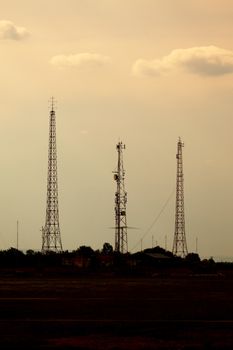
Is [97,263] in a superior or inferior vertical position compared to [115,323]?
superior

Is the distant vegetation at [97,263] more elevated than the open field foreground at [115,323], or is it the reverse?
the distant vegetation at [97,263]

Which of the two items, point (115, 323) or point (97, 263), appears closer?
point (115, 323)

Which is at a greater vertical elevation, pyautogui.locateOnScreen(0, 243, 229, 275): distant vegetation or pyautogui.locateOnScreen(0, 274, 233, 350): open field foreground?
pyautogui.locateOnScreen(0, 243, 229, 275): distant vegetation

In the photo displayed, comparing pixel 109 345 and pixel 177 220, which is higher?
pixel 177 220

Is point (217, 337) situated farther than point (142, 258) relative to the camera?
No

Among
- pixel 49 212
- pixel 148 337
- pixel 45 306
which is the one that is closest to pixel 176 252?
pixel 49 212

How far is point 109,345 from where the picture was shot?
24.7 m

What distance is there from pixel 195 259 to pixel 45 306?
132m

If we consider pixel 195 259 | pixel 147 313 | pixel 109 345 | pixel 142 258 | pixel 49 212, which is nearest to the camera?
pixel 109 345

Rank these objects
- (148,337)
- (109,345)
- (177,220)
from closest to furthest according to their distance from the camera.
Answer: (109,345)
(148,337)
(177,220)

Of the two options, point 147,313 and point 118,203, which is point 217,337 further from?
point 118,203

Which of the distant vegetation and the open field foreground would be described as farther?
the distant vegetation

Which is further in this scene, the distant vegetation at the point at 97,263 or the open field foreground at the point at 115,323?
the distant vegetation at the point at 97,263

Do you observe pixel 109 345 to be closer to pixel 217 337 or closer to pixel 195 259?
pixel 217 337
